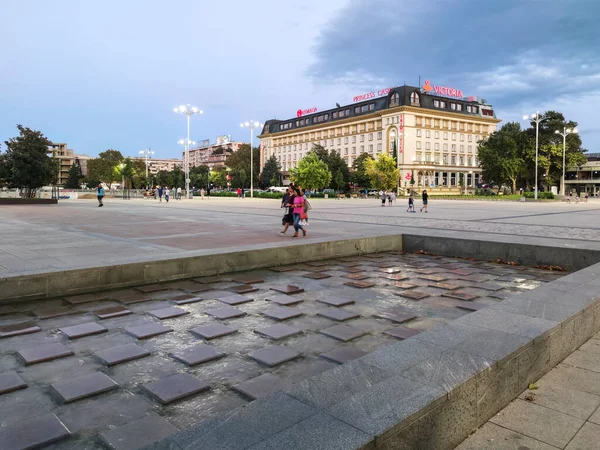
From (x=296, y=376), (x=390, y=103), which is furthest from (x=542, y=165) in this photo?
(x=296, y=376)

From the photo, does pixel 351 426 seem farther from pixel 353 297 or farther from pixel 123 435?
pixel 353 297

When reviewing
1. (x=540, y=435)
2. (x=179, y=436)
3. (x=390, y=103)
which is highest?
(x=390, y=103)

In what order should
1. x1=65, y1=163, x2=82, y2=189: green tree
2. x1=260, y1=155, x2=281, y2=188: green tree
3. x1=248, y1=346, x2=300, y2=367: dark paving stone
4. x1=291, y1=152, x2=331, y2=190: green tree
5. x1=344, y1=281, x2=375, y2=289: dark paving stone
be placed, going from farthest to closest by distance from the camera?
x1=65, y1=163, x2=82, y2=189: green tree < x1=260, y1=155, x2=281, y2=188: green tree < x1=291, y1=152, x2=331, y2=190: green tree < x1=344, y1=281, x2=375, y2=289: dark paving stone < x1=248, y1=346, x2=300, y2=367: dark paving stone

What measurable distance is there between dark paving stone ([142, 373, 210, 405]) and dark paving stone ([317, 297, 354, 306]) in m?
2.72

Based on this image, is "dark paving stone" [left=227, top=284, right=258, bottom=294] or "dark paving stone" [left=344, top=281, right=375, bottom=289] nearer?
"dark paving stone" [left=227, top=284, right=258, bottom=294]

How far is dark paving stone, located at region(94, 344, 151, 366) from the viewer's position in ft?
13.3

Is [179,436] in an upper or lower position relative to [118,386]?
upper

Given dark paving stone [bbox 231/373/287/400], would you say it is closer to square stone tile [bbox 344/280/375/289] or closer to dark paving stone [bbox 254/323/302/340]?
dark paving stone [bbox 254/323/302/340]

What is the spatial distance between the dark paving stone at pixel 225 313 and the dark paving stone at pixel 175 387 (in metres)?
1.76

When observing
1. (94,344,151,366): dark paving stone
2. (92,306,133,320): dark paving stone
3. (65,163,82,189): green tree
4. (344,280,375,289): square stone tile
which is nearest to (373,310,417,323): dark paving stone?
(344,280,375,289): square stone tile

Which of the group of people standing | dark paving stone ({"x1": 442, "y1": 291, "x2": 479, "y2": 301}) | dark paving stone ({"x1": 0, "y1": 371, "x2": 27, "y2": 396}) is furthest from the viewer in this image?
the group of people standing

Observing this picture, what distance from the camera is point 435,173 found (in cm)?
9594

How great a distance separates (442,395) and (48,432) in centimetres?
242

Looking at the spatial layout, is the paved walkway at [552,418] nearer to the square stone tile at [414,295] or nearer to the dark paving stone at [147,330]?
the square stone tile at [414,295]
